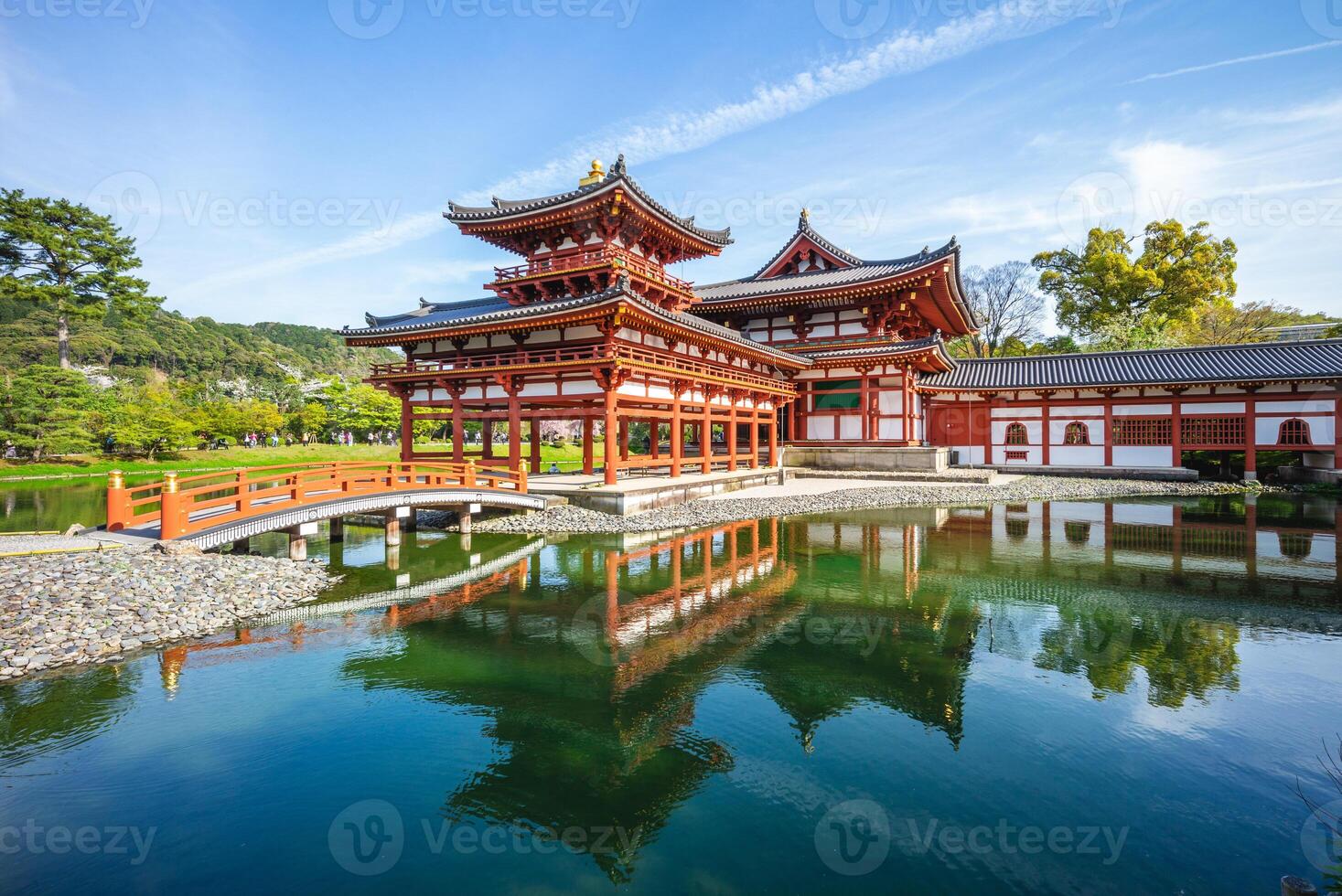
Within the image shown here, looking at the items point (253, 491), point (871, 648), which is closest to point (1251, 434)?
point (871, 648)

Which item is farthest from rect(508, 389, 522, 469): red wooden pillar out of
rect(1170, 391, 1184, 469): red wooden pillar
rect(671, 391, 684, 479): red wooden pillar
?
rect(1170, 391, 1184, 469): red wooden pillar

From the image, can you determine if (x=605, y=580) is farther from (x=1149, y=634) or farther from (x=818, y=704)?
(x=1149, y=634)

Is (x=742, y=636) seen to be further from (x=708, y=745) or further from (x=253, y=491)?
(x=253, y=491)

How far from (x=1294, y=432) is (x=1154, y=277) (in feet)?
57.1

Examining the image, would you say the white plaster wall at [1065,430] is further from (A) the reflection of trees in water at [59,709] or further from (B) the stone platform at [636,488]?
(A) the reflection of trees in water at [59,709]

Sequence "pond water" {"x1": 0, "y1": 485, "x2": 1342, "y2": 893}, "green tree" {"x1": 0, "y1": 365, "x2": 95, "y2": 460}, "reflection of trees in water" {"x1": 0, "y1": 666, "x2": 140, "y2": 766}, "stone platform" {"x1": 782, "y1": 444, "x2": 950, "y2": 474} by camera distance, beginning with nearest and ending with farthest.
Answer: "pond water" {"x1": 0, "y1": 485, "x2": 1342, "y2": 893} < "reflection of trees in water" {"x1": 0, "y1": 666, "x2": 140, "y2": 766} < "stone platform" {"x1": 782, "y1": 444, "x2": 950, "y2": 474} < "green tree" {"x1": 0, "y1": 365, "x2": 95, "y2": 460}

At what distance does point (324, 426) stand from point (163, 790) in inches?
2130

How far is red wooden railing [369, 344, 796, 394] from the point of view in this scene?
18.7 meters

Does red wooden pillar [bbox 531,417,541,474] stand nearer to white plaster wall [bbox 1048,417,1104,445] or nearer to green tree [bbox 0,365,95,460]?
white plaster wall [bbox 1048,417,1104,445]

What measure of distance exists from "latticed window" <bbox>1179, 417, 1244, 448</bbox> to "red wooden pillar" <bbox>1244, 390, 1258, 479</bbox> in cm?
19

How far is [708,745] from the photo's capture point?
240 inches

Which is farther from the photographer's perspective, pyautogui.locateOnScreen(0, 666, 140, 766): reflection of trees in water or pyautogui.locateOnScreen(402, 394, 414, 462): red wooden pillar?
pyautogui.locateOnScreen(402, 394, 414, 462): red wooden pillar

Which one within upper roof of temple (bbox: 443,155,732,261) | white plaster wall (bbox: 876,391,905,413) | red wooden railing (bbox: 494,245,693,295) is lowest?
white plaster wall (bbox: 876,391,905,413)

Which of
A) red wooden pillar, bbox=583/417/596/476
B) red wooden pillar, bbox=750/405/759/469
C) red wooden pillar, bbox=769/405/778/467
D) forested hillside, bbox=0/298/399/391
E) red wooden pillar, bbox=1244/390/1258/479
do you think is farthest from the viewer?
forested hillside, bbox=0/298/399/391
